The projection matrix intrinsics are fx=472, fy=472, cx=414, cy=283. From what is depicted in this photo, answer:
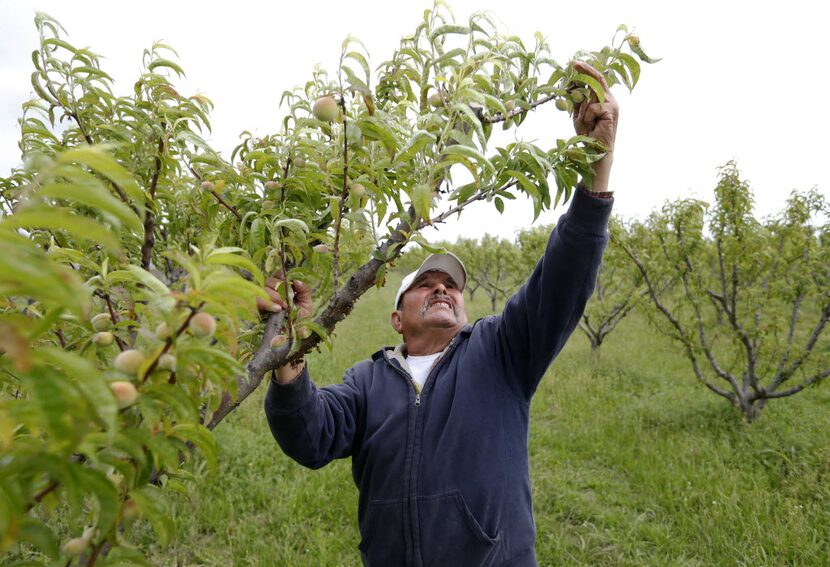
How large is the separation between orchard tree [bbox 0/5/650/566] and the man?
1.06 ft

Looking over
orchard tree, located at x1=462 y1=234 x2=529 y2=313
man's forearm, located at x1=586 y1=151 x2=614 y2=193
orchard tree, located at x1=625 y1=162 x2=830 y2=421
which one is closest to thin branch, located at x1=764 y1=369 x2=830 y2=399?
orchard tree, located at x1=625 y1=162 x2=830 y2=421

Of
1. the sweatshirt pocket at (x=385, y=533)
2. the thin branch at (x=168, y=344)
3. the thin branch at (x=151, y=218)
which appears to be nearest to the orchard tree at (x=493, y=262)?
the sweatshirt pocket at (x=385, y=533)

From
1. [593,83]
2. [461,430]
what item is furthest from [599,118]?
[461,430]

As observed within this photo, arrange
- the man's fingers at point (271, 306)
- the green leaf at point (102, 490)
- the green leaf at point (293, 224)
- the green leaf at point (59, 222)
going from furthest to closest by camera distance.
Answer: the green leaf at point (293, 224), the man's fingers at point (271, 306), the green leaf at point (102, 490), the green leaf at point (59, 222)

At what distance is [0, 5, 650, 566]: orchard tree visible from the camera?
A: 0.53 metres

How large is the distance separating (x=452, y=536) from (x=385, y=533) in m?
0.29

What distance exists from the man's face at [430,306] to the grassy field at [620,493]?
208cm

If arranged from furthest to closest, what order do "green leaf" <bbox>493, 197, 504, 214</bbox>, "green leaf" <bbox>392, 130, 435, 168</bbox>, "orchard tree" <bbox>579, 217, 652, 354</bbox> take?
"orchard tree" <bbox>579, 217, 652, 354</bbox>
"green leaf" <bbox>493, 197, 504, 214</bbox>
"green leaf" <bbox>392, 130, 435, 168</bbox>

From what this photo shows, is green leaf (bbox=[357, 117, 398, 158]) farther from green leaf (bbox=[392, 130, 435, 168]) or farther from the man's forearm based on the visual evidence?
the man's forearm

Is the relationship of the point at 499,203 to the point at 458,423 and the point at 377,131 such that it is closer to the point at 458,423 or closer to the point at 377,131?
the point at 377,131

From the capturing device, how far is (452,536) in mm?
1824

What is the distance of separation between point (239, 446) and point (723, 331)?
591cm

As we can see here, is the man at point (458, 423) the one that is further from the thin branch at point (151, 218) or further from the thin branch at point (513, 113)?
the thin branch at point (151, 218)

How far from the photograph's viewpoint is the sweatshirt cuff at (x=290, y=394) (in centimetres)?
175
